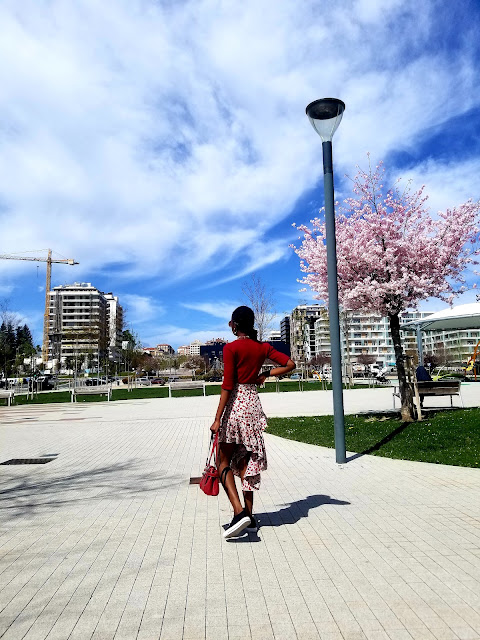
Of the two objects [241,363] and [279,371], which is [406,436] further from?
[241,363]

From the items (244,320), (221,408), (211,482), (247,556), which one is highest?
(244,320)

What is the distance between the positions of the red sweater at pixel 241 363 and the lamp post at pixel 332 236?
3.05 meters

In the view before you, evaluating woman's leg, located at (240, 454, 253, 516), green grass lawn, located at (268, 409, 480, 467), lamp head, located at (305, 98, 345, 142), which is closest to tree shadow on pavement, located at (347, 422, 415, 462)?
green grass lawn, located at (268, 409, 480, 467)

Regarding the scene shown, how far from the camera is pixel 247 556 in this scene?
12.2 ft

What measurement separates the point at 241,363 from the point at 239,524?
4.12 feet

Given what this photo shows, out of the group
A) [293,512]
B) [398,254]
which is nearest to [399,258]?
[398,254]

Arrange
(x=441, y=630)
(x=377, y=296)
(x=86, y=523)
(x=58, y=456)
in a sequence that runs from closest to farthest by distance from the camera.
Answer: (x=441, y=630) → (x=86, y=523) → (x=58, y=456) → (x=377, y=296)

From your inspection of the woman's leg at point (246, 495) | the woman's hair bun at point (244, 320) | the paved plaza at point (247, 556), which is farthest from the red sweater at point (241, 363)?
the paved plaza at point (247, 556)

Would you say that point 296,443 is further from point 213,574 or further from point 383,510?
point 213,574

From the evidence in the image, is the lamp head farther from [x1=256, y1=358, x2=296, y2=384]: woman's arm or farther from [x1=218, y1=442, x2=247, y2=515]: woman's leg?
[x1=218, y1=442, x2=247, y2=515]: woman's leg

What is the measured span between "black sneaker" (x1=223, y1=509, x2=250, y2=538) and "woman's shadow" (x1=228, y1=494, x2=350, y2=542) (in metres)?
0.13

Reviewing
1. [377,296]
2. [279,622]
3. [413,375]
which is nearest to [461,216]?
[377,296]

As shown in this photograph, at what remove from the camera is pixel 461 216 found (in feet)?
35.0

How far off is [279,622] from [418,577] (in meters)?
1.08
